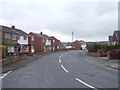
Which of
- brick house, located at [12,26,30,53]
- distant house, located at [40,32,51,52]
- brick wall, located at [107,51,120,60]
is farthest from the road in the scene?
distant house, located at [40,32,51,52]

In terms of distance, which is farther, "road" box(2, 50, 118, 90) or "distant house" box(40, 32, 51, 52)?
"distant house" box(40, 32, 51, 52)

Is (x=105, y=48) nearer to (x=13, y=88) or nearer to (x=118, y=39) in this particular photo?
(x=118, y=39)

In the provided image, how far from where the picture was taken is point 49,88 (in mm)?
8711

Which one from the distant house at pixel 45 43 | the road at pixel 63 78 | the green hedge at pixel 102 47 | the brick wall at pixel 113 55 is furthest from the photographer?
the distant house at pixel 45 43

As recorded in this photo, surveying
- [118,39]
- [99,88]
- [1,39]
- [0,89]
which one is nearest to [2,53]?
[1,39]

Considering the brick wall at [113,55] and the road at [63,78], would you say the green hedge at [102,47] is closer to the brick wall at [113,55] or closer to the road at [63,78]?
the brick wall at [113,55]

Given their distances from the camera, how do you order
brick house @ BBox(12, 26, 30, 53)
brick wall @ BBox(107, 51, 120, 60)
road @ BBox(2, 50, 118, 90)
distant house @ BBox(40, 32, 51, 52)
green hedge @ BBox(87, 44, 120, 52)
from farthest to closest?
distant house @ BBox(40, 32, 51, 52)
brick house @ BBox(12, 26, 30, 53)
green hedge @ BBox(87, 44, 120, 52)
brick wall @ BBox(107, 51, 120, 60)
road @ BBox(2, 50, 118, 90)

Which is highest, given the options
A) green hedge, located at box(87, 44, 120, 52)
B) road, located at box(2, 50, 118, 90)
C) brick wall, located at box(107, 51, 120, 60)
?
green hedge, located at box(87, 44, 120, 52)

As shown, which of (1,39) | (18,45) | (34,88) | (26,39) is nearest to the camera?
(34,88)

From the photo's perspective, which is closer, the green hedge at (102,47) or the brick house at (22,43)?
the green hedge at (102,47)

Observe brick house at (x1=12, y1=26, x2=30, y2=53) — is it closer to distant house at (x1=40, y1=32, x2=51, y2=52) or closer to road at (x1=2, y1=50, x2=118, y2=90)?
distant house at (x1=40, y1=32, x2=51, y2=52)

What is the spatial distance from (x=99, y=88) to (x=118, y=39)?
4605 cm

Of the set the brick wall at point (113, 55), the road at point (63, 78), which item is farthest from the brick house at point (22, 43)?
the road at point (63, 78)

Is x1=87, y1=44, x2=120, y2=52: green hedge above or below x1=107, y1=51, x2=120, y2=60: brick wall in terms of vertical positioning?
above
